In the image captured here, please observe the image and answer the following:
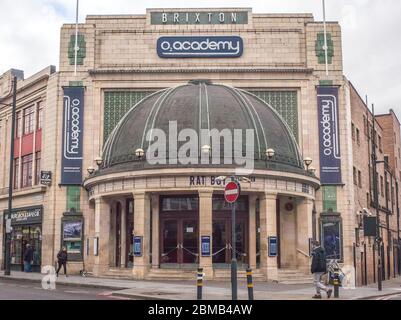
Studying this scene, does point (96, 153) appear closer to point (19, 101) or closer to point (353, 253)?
point (19, 101)

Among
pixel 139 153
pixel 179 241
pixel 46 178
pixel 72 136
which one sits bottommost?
pixel 179 241

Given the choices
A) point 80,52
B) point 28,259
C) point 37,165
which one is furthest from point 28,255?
point 80,52

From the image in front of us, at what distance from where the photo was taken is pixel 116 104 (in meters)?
38.9

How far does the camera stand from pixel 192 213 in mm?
32500

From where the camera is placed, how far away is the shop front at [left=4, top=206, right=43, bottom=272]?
39.5 metres

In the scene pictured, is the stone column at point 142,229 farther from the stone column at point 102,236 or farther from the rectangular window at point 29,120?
the rectangular window at point 29,120

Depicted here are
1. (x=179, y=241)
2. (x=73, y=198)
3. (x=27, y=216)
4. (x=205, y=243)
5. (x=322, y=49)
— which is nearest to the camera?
(x=205, y=243)

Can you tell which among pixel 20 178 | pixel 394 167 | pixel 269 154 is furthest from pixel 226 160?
pixel 394 167

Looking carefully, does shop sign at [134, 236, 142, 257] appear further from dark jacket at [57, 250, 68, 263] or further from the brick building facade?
dark jacket at [57, 250, 68, 263]

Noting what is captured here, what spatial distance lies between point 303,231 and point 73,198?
1445 centimetres

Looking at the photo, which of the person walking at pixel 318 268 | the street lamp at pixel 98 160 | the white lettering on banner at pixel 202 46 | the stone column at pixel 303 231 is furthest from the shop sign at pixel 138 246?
the white lettering on banner at pixel 202 46

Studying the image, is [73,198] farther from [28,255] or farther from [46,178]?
[28,255]

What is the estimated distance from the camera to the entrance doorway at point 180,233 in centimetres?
3225

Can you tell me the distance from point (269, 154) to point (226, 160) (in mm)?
2433
